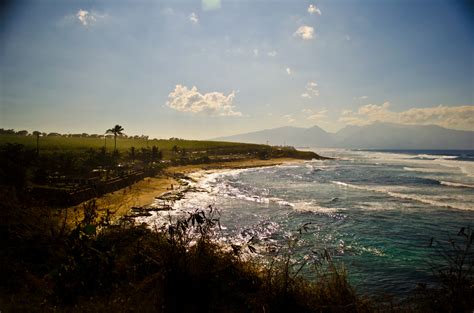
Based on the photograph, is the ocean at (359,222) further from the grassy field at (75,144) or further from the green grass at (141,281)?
the grassy field at (75,144)

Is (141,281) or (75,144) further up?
(75,144)

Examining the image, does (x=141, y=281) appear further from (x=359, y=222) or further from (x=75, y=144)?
(x=75, y=144)

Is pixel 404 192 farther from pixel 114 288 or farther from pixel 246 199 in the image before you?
pixel 114 288

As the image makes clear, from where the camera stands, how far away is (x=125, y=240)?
6.46 m

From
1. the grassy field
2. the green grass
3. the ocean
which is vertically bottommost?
the ocean

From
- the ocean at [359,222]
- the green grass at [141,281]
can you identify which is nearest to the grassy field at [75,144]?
the ocean at [359,222]

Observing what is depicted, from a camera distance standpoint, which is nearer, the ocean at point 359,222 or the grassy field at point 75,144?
the ocean at point 359,222

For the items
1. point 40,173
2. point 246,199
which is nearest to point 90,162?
point 40,173

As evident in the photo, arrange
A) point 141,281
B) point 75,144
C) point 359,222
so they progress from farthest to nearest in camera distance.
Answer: point 75,144 < point 359,222 < point 141,281

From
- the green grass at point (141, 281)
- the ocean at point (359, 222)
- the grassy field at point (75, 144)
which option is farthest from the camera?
the grassy field at point (75, 144)

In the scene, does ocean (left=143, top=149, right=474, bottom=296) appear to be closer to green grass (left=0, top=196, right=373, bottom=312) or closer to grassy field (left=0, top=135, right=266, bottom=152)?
green grass (left=0, top=196, right=373, bottom=312)

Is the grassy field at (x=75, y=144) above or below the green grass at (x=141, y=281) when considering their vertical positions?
above

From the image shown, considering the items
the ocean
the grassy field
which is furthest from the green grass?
the grassy field

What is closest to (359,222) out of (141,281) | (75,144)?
(141,281)
